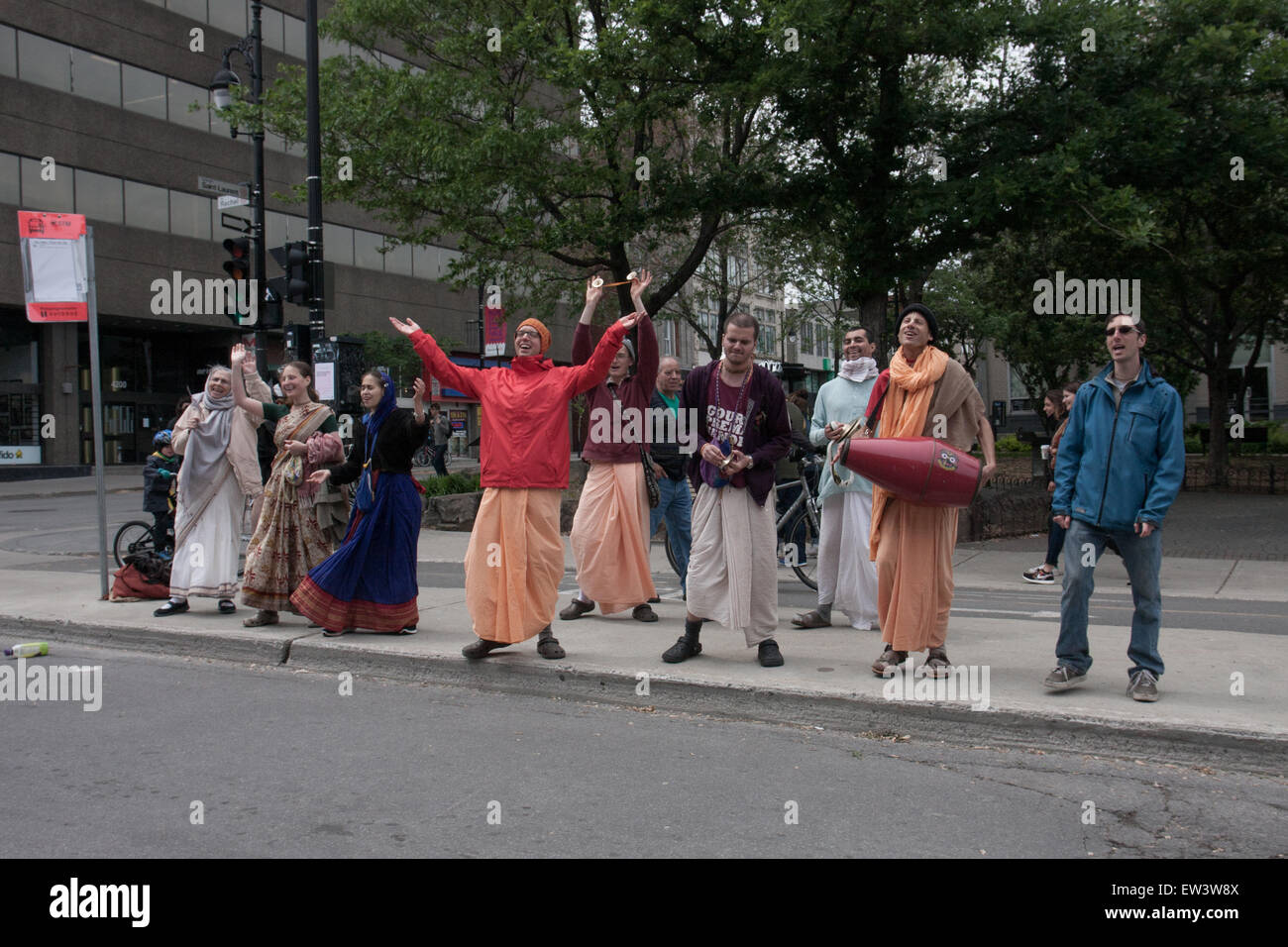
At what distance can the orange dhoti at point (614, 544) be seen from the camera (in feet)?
24.9

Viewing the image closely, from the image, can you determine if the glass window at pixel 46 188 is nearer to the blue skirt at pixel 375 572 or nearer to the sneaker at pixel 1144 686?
the blue skirt at pixel 375 572

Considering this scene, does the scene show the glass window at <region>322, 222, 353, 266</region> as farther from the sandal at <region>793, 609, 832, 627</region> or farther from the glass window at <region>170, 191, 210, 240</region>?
the sandal at <region>793, 609, 832, 627</region>

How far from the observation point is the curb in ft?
15.7

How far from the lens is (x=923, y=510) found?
18.7ft

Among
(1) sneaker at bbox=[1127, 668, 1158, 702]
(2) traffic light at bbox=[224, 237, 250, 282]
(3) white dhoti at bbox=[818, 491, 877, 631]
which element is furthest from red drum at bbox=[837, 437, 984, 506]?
(2) traffic light at bbox=[224, 237, 250, 282]

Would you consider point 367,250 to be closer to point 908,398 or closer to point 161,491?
point 161,491

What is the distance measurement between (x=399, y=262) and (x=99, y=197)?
12717mm

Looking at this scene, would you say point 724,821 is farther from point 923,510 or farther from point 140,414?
point 140,414

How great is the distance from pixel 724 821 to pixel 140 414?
40701 millimetres

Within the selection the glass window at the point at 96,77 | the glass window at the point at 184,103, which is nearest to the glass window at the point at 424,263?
the glass window at the point at 184,103

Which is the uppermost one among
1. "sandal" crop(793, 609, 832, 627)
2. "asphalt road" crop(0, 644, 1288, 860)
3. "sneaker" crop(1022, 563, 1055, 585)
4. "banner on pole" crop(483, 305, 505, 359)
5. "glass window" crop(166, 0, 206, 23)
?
"glass window" crop(166, 0, 206, 23)

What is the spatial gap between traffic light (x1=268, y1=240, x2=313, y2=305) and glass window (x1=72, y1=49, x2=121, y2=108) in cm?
2810

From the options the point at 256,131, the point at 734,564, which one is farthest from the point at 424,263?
the point at 734,564

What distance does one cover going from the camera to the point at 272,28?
39031mm
